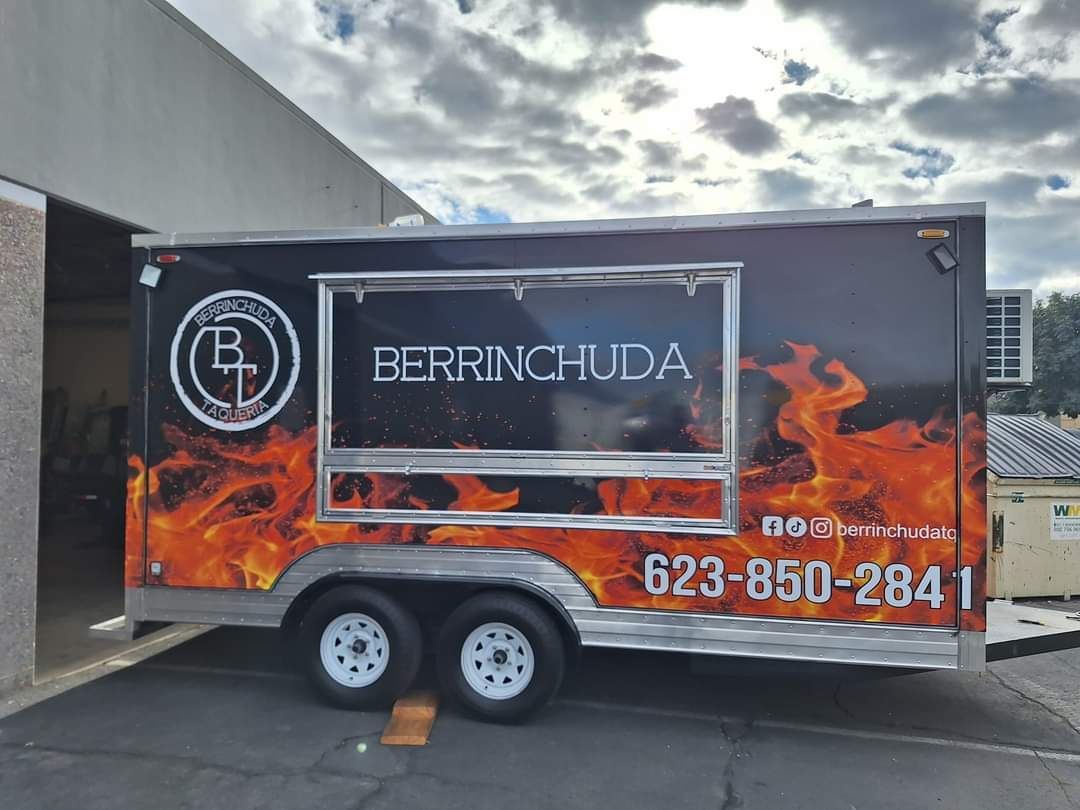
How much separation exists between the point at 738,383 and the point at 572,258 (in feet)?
4.06

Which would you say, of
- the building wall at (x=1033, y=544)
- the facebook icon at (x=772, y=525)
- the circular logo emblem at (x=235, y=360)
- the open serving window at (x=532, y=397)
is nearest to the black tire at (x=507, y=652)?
the open serving window at (x=532, y=397)

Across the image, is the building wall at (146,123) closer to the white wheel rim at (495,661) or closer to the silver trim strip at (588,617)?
the silver trim strip at (588,617)

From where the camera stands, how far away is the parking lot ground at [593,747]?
3627 millimetres

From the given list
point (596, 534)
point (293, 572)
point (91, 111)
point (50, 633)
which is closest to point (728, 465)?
point (596, 534)

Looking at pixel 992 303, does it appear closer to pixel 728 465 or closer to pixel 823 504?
pixel 823 504

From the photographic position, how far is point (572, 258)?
4277 millimetres

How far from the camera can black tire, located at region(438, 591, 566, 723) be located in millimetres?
4242

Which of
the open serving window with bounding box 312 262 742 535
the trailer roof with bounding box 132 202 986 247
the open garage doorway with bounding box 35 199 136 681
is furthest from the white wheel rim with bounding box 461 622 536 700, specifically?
the open garage doorway with bounding box 35 199 136 681

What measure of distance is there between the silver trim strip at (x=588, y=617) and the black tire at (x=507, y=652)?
16cm

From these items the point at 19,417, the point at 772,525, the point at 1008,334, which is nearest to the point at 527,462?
the point at 772,525

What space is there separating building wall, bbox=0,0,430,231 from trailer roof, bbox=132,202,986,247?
3.80 feet

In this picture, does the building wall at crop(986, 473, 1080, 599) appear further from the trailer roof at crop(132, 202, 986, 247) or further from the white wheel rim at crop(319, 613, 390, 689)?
the white wheel rim at crop(319, 613, 390, 689)

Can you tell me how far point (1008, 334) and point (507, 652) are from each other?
356 cm

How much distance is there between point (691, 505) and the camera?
4109 millimetres
